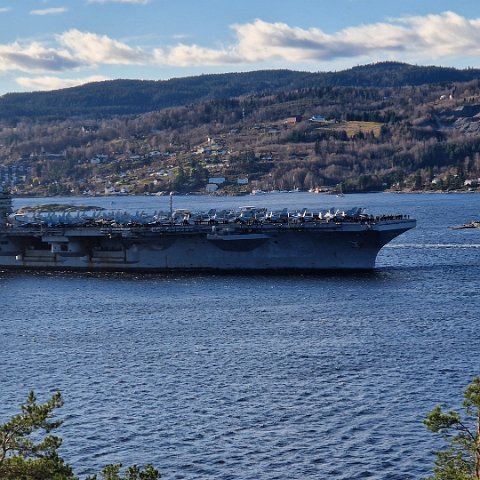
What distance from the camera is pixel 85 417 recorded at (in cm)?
3678

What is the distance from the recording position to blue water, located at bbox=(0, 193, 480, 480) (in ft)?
109

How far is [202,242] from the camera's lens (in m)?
72.9

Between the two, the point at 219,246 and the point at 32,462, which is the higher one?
the point at 219,246

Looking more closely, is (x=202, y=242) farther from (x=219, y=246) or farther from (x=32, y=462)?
(x=32, y=462)

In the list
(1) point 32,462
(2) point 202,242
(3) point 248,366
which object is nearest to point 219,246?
(2) point 202,242

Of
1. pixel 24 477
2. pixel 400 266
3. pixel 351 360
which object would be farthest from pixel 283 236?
pixel 24 477

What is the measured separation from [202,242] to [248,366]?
30.0 meters

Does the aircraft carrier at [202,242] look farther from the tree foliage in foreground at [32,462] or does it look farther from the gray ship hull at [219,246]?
the tree foliage in foreground at [32,462]

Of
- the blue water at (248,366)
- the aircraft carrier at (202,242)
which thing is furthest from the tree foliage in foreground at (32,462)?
the aircraft carrier at (202,242)

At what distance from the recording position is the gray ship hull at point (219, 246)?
69688 millimetres

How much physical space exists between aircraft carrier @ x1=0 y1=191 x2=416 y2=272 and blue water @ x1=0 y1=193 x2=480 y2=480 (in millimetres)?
2043

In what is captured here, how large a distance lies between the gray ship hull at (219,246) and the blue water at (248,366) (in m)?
1.96

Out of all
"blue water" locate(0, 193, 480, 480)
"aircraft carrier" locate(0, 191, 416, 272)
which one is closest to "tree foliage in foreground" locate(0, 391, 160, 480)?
"blue water" locate(0, 193, 480, 480)

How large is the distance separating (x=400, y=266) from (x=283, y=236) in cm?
1173
